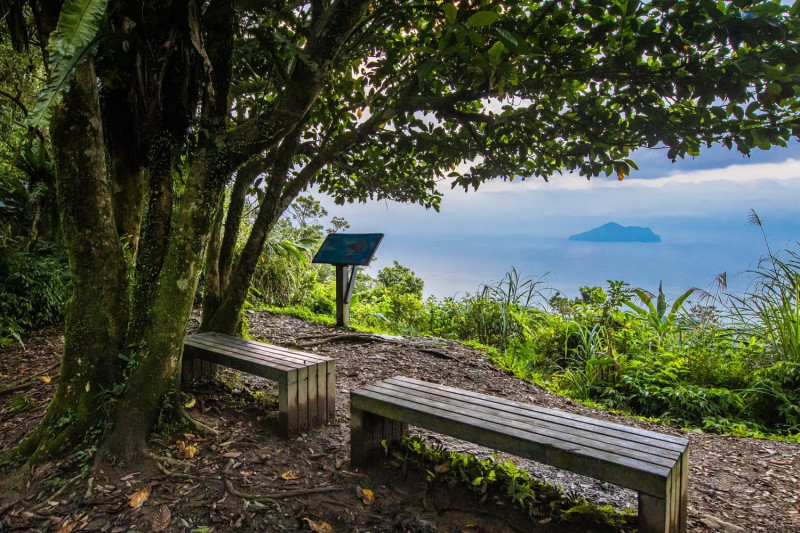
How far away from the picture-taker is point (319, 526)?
7.09 ft

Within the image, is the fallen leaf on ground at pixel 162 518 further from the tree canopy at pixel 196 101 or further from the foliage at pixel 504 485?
the foliage at pixel 504 485

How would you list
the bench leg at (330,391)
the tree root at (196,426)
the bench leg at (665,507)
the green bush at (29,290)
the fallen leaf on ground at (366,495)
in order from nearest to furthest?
the bench leg at (665,507)
the fallen leaf on ground at (366,495)
the tree root at (196,426)
the bench leg at (330,391)
the green bush at (29,290)

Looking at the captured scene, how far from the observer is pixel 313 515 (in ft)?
7.35

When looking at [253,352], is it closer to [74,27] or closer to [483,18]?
[74,27]

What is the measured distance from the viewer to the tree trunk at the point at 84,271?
2623mm

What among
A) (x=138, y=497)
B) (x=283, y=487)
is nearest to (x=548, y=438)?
(x=283, y=487)

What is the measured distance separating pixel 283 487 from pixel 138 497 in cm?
71

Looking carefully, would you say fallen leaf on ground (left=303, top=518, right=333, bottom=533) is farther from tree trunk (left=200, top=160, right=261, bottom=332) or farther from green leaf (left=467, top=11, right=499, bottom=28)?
tree trunk (left=200, top=160, right=261, bottom=332)

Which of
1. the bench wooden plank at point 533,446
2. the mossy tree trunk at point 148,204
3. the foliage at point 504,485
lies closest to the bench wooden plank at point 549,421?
the bench wooden plank at point 533,446

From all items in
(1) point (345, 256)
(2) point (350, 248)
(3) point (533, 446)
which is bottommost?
(3) point (533, 446)

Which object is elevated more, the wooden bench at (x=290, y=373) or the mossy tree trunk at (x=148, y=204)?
the mossy tree trunk at (x=148, y=204)

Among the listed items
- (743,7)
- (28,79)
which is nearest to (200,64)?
(743,7)

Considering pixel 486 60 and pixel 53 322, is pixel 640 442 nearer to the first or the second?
pixel 486 60

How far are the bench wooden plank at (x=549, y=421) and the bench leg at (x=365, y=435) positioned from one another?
18cm
